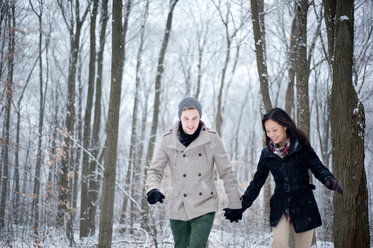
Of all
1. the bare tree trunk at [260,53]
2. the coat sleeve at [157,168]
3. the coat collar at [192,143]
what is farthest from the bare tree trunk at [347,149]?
the bare tree trunk at [260,53]

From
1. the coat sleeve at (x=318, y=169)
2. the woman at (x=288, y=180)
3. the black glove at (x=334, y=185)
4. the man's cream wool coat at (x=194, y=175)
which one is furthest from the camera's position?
the man's cream wool coat at (x=194, y=175)

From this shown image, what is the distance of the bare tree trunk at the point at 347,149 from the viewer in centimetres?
358

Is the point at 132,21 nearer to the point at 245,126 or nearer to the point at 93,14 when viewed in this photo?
the point at 93,14

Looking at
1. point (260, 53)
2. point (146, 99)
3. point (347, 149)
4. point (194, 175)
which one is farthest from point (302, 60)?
point (146, 99)

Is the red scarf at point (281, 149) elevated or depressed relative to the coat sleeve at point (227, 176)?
elevated

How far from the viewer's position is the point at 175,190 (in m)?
3.34

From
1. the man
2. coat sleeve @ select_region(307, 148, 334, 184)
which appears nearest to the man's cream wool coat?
the man

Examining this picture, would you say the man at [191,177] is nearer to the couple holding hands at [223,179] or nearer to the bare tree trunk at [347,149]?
the couple holding hands at [223,179]

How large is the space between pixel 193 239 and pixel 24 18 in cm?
1035

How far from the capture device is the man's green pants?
3084mm

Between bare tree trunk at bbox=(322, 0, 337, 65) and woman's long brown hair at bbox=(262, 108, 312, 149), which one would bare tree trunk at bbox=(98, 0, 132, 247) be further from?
bare tree trunk at bbox=(322, 0, 337, 65)

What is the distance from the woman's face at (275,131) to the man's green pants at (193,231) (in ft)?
3.26

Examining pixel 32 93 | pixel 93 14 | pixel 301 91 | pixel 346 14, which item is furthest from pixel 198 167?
pixel 32 93

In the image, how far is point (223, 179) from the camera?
Answer: 3344 millimetres
